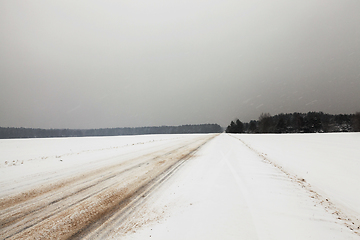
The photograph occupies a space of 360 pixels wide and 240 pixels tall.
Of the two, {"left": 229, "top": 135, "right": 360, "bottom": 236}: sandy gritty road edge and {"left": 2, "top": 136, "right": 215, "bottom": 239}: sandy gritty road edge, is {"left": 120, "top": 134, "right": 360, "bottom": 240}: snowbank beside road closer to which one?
{"left": 229, "top": 135, "right": 360, "bottom": 236}: sandy gritty road edge

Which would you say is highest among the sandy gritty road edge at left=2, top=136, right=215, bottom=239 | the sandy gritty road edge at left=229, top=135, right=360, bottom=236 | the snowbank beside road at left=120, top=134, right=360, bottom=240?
the sandy gritty road edge at left=2, top=136, right=215, bottom=239

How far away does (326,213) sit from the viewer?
361 centimetres

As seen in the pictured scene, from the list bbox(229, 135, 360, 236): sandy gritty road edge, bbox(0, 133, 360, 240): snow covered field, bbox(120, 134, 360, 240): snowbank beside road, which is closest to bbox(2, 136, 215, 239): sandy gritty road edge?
bbox(0, 133, 360, 240): snow covered field

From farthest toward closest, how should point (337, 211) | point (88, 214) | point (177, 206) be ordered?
point (337, 211), point (177, 206), point (88, 214)

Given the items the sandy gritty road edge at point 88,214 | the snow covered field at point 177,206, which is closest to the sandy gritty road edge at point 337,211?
the snow covered field at point 177,206

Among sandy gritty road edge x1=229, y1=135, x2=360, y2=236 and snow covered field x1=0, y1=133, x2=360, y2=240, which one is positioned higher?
snow covered field x1=0, y1=133, x2=360, y2=240

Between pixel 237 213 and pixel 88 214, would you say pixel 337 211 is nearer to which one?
pixel 237 213

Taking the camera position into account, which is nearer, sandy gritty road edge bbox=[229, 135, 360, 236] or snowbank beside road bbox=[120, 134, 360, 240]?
snowbank beside road bbox=[120, 134, 360, 240]

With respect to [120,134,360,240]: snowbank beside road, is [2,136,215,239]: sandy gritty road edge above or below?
above

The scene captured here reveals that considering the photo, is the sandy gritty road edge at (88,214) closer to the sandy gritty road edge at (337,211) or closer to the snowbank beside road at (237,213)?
the snowbank beside road at (237,213)

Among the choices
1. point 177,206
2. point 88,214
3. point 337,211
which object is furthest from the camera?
point 337,211

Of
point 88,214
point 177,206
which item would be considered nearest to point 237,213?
point 177,206

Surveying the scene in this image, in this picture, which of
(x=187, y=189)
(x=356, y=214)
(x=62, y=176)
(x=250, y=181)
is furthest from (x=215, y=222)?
(x=62, y=176)

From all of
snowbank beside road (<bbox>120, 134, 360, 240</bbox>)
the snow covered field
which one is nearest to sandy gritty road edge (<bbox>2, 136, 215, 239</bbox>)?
the snow covered field
